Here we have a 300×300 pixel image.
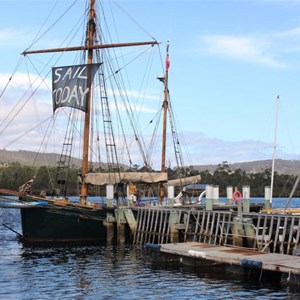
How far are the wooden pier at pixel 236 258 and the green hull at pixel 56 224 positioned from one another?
437 inches

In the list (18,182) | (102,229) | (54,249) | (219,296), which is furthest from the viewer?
(18,182)

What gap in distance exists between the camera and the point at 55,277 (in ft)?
92.6

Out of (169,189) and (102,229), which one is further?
(169,189)

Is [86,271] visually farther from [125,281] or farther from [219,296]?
[219,296]

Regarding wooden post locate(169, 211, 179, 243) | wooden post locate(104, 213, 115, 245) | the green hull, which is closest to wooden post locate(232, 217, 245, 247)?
wooden post locate(169, 211, 179, 243)

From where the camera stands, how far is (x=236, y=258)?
2686cm

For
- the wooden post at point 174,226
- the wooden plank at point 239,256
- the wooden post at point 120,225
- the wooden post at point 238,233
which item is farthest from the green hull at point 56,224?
the wooden post at point 238,233

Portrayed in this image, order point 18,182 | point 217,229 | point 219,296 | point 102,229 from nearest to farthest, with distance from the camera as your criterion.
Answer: point 219,296
point 217,229
point 102,229
point 18,182

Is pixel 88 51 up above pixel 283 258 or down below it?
above

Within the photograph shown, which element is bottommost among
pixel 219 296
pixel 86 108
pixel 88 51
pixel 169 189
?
pixel 219 296

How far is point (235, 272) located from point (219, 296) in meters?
3.76

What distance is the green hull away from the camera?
40.9m

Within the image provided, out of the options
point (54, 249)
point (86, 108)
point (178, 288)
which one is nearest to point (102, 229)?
point (54, 249)

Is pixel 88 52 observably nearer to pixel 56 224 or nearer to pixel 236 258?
pixel 56 224
